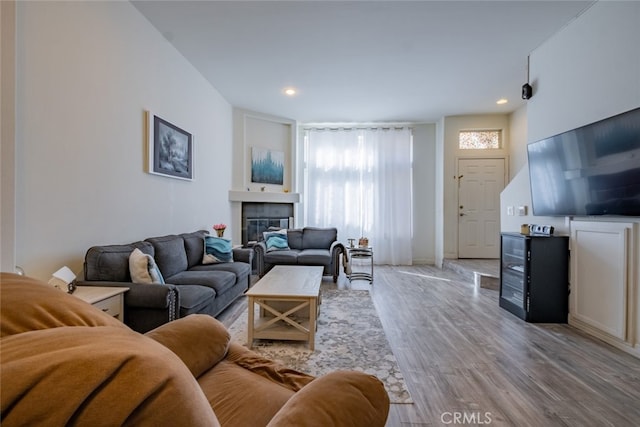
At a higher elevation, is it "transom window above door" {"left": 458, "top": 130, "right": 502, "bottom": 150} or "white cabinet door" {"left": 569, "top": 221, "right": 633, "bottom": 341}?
"transom window above door" {"left": 458, "top": 130, "right": 502, "bottom": 150}

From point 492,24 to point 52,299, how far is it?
153 inches

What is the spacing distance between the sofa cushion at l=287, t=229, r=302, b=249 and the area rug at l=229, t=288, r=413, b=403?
1.94 m

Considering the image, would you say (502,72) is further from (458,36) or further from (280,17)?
(280,17)

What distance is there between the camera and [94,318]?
66 centimetres

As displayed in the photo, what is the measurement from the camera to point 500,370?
6.90 ft

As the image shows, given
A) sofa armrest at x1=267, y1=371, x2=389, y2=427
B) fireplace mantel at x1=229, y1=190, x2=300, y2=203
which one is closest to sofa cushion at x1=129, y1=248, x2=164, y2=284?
sofa armrest at x1=267, y1=371, x2=389, y2=427

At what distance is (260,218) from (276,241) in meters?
1.00

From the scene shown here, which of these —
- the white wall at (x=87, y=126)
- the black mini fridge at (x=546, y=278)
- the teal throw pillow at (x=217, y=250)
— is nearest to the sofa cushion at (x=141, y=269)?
the white wall at (x=87, y=126)

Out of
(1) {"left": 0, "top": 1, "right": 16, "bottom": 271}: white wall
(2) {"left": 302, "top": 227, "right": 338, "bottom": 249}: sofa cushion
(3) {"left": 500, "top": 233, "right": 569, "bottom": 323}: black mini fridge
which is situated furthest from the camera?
(2) {"left": 302, "top": 227, "right": 338, "bottom": 249}: sofa cushion

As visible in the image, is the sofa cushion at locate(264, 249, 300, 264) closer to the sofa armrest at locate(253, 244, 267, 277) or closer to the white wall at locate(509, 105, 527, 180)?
the sofa armrest at locate(253, 244, 267, 277)

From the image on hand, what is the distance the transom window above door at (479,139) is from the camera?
5.82m

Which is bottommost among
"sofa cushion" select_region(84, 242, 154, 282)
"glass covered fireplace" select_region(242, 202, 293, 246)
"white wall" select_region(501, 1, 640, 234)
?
"sofa cushion" select_region(84, 242, 154, 282)

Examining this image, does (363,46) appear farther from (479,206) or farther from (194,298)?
(479,206)

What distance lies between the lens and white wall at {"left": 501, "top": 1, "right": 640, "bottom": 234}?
2391 mm
